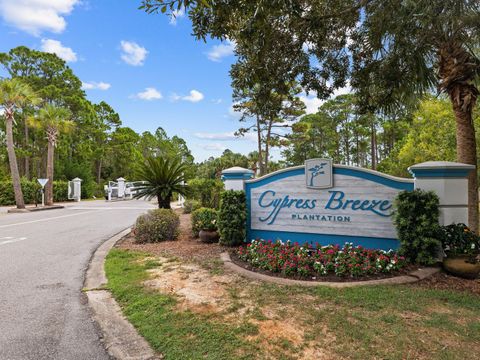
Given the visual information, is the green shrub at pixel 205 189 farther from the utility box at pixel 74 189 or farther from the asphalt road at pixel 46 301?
the utility box at pixel 74 189

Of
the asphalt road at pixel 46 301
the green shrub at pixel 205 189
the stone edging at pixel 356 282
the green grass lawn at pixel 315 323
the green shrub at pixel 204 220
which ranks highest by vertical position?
the green shrub at pixel 205 189

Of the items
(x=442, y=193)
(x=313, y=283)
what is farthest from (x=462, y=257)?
(x=313, y=283)

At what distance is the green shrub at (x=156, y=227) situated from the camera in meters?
7.74

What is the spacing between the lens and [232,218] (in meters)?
6.56

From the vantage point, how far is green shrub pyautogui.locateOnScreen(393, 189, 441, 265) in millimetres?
4645

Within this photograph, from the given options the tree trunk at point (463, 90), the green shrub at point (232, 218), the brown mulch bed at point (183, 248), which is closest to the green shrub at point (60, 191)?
the brown mulch bed at point (183, 248)

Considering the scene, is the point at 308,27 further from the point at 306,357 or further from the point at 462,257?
the point at 306,357

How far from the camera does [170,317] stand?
3.31 metres

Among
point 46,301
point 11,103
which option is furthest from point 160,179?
point 11,103

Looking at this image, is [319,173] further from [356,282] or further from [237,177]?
[356,282]

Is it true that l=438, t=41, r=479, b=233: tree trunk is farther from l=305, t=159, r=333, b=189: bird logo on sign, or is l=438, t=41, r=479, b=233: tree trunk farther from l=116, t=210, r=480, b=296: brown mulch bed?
l=305, t=159, r=333, b=189: bird logo on sign

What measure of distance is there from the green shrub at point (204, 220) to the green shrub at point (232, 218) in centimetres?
78

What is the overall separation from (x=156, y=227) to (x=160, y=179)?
1.57 m

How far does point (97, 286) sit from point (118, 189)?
2629cm
